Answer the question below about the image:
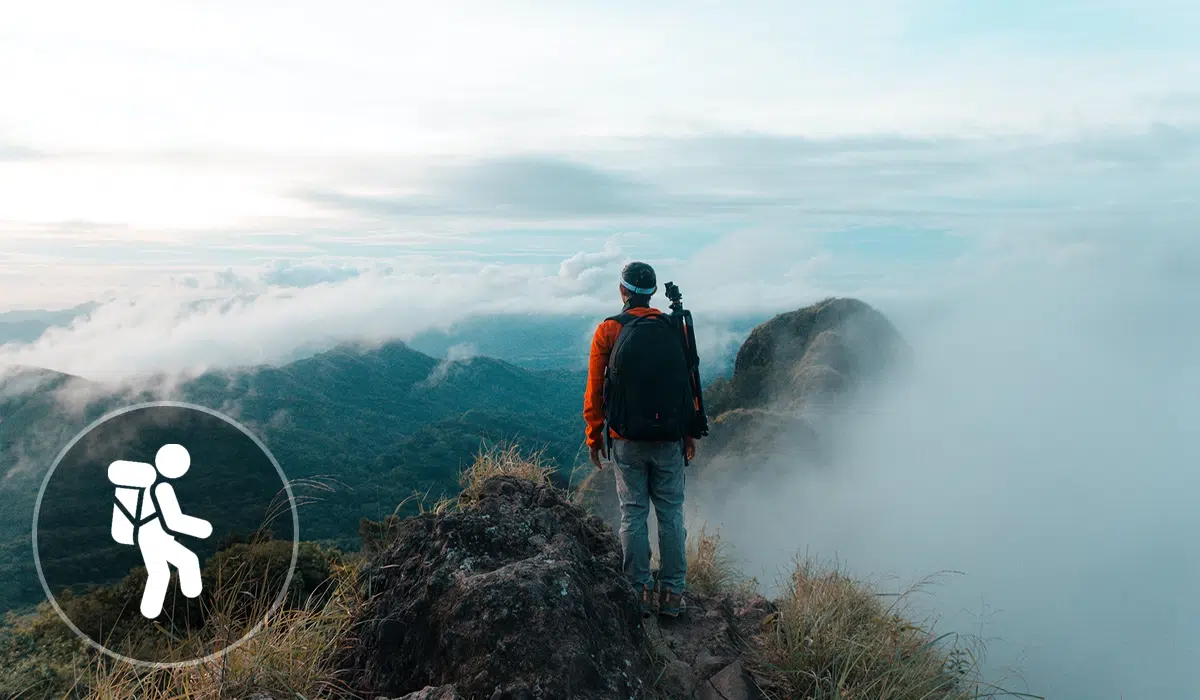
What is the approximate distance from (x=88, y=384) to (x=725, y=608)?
19276 centimetres

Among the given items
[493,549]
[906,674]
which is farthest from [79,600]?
[906,674]

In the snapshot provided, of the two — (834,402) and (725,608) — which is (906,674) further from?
(834,402)

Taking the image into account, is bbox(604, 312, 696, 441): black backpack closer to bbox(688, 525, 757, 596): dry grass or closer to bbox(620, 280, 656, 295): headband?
bbox(620, 280, 656, 295): headband

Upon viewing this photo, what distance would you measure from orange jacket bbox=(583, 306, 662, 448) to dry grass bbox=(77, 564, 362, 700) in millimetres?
2665

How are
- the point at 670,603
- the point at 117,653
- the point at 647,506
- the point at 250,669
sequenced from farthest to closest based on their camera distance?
the point at 647,506 < the point at 670,603 < the point at 117,653 < the point at 250,669

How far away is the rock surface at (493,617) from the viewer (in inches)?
160

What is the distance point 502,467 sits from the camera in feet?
30.4

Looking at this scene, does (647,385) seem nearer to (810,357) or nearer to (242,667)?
(242,667)

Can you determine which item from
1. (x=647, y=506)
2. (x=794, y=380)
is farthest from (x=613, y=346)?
(x=794, y=380)

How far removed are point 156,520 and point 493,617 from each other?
2.53 m

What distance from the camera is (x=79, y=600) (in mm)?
5406

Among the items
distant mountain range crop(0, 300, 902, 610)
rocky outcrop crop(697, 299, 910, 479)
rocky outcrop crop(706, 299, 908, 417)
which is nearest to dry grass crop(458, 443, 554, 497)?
distant mountain range crop(0, 300, 902, 610)

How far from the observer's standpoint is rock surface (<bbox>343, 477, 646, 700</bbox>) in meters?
4.05

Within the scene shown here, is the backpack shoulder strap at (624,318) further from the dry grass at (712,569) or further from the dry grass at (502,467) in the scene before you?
the dry grass at (712,569)
